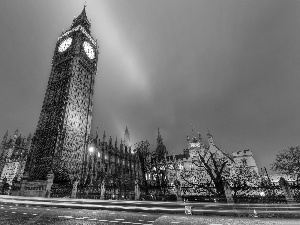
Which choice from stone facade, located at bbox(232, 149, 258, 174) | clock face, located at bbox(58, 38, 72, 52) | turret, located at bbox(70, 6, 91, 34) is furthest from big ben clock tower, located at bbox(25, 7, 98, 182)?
stone facade, located at bbox(232, 149, 258, 174)

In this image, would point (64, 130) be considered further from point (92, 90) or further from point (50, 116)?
point (92, 90)

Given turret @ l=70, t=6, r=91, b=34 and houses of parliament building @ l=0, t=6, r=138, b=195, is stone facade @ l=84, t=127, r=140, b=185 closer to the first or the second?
houses of parliament building @ l=0, t=6, r=138, b=195

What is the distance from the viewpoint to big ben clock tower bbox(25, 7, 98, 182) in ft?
138

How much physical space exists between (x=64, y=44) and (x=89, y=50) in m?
8.16

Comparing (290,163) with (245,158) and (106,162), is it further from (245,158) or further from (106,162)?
(106,162)

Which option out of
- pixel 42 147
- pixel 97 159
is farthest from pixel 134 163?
pixel 42 147

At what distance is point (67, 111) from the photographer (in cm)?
4788

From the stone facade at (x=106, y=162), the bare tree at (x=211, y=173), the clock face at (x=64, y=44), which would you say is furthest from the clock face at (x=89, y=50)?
the bare tree at (x=211, y=173)

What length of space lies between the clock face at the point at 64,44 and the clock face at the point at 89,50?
15.7 ft

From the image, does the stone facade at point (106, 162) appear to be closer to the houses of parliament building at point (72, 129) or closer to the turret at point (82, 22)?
the houses of parliament building at point (72, 129)

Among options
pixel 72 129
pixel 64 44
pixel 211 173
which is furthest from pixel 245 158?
pixel 64 44

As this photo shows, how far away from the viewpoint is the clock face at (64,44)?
6009 centimetres

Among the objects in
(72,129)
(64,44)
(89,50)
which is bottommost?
(72,129)

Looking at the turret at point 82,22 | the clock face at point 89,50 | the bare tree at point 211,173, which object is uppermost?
the turret at point 82,22
